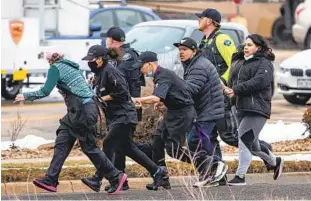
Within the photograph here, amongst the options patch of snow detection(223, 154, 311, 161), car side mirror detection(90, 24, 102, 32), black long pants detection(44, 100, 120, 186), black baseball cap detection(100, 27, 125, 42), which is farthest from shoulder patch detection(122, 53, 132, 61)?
car side mirror detection(90, 24, 102, 32)

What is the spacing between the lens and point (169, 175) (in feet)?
43.0

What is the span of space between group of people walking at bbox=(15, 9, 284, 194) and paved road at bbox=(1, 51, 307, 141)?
15.6 feet

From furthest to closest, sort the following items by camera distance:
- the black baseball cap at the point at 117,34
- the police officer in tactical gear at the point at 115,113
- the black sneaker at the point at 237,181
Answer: the black sneaker at the point at 237,181
the black baseball cap at the point at 117,34
the police officer in tactical gear at the point at 115,113

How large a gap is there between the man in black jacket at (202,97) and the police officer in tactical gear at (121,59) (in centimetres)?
65

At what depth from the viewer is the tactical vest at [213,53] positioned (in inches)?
512

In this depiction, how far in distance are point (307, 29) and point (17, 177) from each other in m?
16.1

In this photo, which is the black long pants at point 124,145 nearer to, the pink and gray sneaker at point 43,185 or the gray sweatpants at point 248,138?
the pink and gray sneaker at point 43,185

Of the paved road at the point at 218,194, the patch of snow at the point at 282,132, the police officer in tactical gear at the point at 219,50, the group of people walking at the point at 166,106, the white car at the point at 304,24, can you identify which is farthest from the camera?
the white car at the point at 304,24

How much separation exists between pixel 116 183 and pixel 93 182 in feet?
0.93

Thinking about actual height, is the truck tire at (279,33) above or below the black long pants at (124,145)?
below

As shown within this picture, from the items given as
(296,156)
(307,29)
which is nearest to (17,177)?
(296,156)

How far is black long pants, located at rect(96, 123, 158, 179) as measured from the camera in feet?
40.3

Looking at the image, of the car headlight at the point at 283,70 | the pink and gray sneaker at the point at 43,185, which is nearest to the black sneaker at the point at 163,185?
the pink and gray sneaker at the point at 43,185

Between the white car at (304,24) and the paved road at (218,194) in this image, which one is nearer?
the paved road at (218,194)
